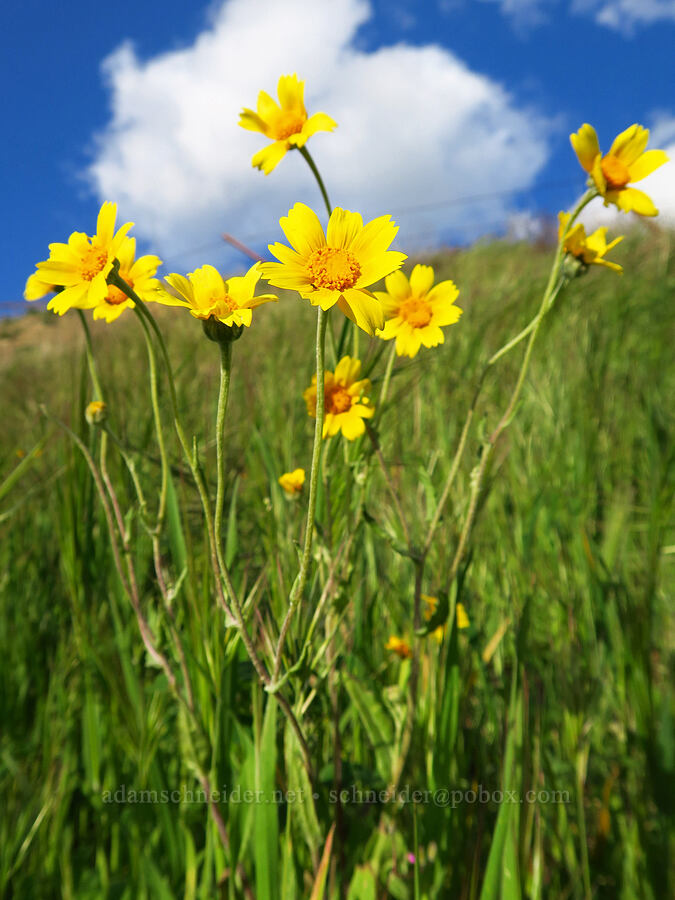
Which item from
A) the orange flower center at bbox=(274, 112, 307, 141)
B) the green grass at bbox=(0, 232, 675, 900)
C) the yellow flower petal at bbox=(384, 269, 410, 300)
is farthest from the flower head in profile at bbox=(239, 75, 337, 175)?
the green grass at bbox=(0, 232, 675, 900)

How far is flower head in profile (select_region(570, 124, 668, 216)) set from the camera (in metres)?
0.82

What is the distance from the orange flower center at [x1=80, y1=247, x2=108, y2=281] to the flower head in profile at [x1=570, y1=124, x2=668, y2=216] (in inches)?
26.2

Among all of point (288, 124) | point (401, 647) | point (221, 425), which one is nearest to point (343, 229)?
point (221, 425)

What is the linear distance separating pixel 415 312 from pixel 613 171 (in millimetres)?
352

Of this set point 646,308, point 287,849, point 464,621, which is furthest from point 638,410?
point 287,849

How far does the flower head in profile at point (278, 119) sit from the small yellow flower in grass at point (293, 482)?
1.66 feet

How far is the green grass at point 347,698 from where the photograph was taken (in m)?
0.78

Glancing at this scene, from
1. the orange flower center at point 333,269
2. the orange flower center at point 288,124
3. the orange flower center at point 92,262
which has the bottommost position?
the orange flower center at point 333,269

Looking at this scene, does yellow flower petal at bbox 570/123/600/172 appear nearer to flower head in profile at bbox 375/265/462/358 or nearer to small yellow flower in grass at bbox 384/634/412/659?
flower head in profile at bbox 375/265/462/358

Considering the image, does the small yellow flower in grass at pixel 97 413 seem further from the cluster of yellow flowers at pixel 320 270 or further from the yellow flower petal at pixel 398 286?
the yellow flower petal at pixel 398 286

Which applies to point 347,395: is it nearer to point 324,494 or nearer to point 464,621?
point 324,494

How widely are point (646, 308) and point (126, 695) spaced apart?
3.14 meters

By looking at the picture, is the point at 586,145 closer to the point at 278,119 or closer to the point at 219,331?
the point at 278,119

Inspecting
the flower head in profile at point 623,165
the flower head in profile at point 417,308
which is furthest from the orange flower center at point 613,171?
the flower head in profile at point 417,308
